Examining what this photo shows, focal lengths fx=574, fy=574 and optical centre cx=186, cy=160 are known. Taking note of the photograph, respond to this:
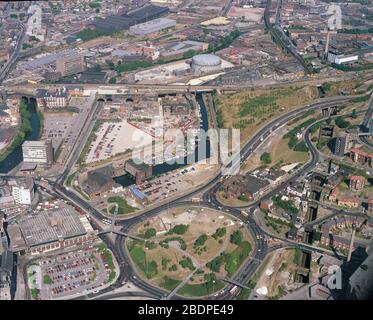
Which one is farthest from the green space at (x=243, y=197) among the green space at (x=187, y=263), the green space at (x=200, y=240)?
the green space at (x=187, y=263)

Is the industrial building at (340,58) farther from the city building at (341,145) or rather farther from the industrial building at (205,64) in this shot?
the city building at (341,145)

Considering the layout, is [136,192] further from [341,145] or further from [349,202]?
[341,145]

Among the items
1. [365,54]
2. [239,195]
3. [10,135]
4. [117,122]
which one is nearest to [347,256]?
[239,195]

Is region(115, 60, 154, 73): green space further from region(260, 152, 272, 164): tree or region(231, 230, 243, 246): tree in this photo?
region(231, 230, 243, 246): tree

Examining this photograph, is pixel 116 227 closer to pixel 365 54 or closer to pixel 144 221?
pixel 144 221

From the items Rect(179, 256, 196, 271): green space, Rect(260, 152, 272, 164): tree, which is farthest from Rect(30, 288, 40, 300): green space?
Rect(260, 152, 272, 164): tree

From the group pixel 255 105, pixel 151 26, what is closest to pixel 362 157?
pixel 255 105
